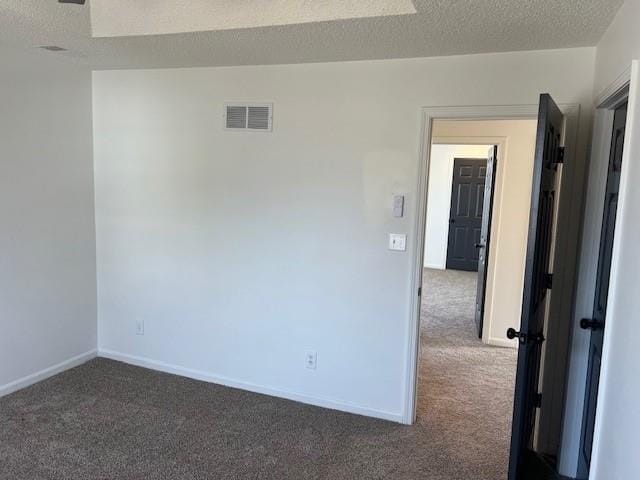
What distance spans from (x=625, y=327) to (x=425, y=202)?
1413 millimetres

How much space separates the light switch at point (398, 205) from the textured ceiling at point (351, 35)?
82cm

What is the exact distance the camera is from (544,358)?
2.73 meters

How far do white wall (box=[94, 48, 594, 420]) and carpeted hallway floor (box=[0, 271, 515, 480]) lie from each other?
0.23 m

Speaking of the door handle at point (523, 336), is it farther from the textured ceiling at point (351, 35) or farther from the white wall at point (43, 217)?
the white wall at point (43, 217)

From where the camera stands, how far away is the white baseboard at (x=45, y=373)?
10.6ft

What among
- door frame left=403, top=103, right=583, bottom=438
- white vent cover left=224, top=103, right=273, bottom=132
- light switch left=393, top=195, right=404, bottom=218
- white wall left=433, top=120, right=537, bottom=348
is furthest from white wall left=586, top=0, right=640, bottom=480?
white wall left=433, top=120, right=537, bottom=348

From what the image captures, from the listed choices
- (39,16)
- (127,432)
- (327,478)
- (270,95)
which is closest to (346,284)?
(327,478)

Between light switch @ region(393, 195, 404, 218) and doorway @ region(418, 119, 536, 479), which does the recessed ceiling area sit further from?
doorway @ region(418, 119, 536, 479)

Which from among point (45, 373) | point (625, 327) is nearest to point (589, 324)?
point (625, 327)

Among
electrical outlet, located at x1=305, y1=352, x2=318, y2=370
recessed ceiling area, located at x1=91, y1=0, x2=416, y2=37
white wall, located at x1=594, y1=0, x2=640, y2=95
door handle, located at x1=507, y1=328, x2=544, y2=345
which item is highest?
recessed ceiling area, located at x1=91, y1=0, x2=416, y2=37

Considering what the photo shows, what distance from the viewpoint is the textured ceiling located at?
6.75 feet

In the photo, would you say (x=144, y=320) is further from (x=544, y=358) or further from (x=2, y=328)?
(x=544, y=358)

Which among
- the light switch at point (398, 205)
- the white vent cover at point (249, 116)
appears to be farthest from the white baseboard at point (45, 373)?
the light switch at point (398, 205)

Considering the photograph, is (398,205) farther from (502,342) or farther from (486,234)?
(502,342)
